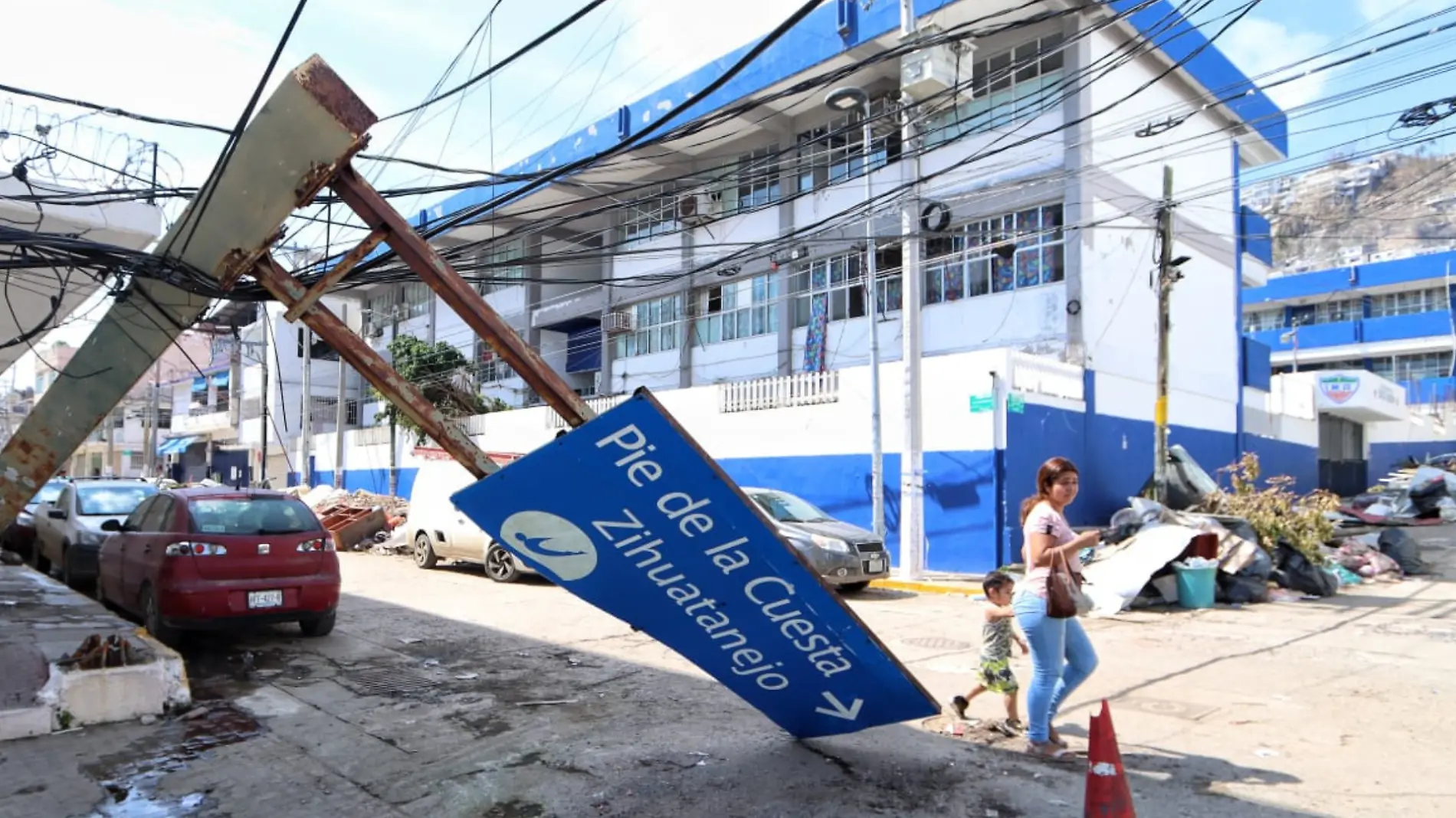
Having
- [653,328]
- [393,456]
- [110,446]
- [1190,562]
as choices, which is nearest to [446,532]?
[1190,562]

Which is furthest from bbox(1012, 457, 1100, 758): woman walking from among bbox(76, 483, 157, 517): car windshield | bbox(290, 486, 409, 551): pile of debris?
bbox(290, 486, 409, 551): pile of debris

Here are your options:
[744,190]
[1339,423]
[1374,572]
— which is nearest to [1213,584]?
[1374,572]

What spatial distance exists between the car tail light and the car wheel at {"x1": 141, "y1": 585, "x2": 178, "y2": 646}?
0.52 m

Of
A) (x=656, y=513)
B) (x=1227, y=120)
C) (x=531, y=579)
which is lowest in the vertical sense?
(x=531, y=579)

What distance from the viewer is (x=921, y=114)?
11172 millimetres

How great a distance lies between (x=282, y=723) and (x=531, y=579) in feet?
26.7

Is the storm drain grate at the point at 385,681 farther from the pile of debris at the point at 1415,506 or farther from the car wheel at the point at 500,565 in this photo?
the pile of debris at the point at 1415,506

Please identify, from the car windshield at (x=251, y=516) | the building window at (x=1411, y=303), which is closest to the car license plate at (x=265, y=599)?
the car windshield at (x=251, y=516)

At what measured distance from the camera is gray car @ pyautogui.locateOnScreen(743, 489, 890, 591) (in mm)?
12188

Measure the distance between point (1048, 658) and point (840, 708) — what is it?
1.24 metres

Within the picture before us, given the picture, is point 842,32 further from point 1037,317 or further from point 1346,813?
point 1346,813

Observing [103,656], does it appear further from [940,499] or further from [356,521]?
[356,521]

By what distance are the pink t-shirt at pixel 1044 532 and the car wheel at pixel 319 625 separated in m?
6.52

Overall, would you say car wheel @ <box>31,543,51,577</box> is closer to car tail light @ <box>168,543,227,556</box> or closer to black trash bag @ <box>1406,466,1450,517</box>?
car tail light @ <box>168,543,227,556</box>
